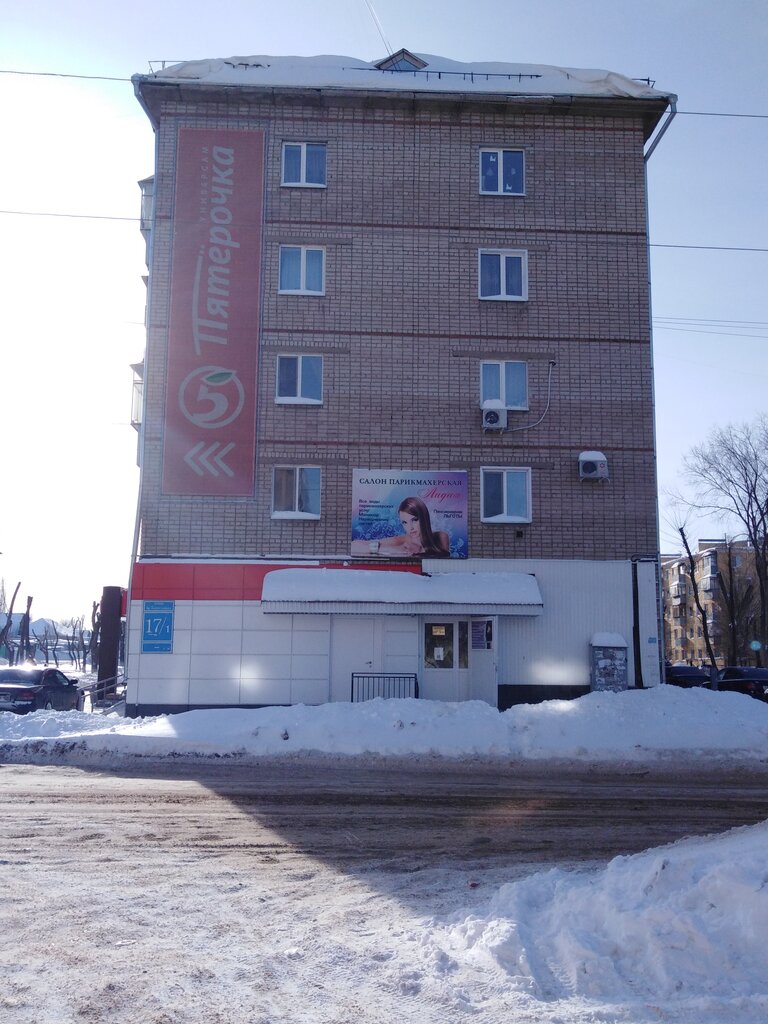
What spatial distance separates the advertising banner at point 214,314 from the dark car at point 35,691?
6.00m

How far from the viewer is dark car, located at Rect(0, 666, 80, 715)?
2188 centimetres

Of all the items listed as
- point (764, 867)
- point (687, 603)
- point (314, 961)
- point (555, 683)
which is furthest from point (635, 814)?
point (687, 603)

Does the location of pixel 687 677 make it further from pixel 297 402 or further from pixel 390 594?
pixel 297 402

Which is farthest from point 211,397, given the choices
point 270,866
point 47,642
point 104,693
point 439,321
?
point 47,642

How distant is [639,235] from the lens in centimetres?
→ 2352

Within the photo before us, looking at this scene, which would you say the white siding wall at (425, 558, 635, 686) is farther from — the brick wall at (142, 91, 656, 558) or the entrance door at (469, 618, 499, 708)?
the brick wall at (142, 91, 656, 558)

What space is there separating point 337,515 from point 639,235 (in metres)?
10.7

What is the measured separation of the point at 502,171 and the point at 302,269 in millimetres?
5905

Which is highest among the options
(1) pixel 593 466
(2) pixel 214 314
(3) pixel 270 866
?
(2) pixel 214 314

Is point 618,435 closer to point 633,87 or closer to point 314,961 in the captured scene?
point 633,87

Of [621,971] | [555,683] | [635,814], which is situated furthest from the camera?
[555,683]

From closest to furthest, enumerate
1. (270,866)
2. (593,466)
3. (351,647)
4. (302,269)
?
(270,866), (351,647), (593,466), (302,269)

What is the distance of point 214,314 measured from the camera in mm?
22734

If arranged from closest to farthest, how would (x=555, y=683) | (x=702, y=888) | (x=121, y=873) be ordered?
1. (x=702, y=888)
2. (x=121, y=873)
3. (x=555, y=683)
